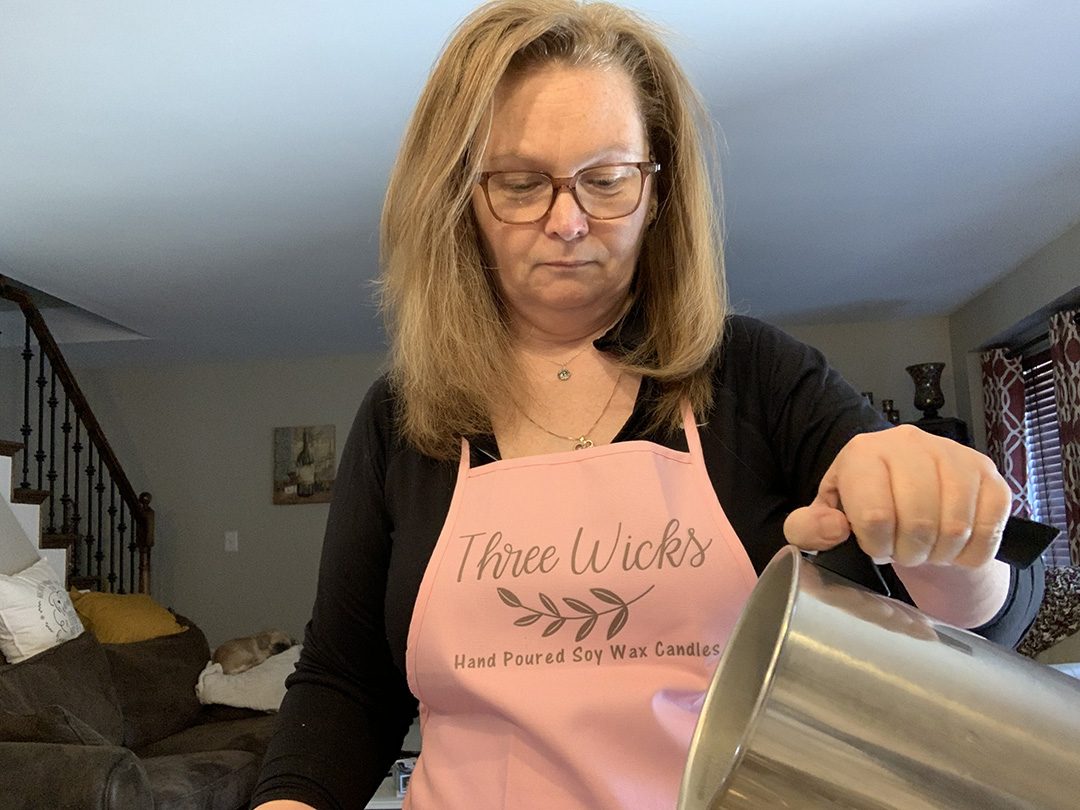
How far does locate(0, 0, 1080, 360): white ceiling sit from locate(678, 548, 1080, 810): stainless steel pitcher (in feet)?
6.58

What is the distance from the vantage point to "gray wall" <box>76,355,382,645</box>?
18.6ft

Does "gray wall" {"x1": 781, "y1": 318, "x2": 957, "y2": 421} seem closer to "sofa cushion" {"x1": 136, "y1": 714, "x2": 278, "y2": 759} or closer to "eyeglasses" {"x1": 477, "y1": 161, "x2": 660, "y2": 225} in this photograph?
"sofa cushion" {"x1": 136, "y1": 714, "x2": 278, "y2": 759}

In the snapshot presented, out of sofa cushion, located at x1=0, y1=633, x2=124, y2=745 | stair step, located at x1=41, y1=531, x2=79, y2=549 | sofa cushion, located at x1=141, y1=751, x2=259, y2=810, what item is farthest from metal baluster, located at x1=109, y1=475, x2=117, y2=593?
sofa cushion, located at x1=141, y1=751, x2=259, y2=810

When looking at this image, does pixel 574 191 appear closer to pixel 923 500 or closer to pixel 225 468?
pixel 923 500

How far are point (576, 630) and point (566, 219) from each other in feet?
0.99

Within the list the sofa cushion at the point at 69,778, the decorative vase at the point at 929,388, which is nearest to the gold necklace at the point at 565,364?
the sofa cushion at the point at 69,778

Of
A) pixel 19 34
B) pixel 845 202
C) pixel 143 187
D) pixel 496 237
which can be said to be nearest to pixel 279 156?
pixel 143 187

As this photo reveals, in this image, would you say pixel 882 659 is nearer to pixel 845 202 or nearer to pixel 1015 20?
pixel 1015 20

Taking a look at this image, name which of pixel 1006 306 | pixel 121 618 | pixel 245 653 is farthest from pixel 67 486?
pixel 1006 306

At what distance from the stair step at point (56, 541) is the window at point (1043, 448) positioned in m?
4.51

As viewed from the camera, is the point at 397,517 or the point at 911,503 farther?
the point at 397,517

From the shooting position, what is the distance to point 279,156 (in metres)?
2.85

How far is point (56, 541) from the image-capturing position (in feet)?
14.6

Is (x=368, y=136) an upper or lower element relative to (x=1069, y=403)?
upper
